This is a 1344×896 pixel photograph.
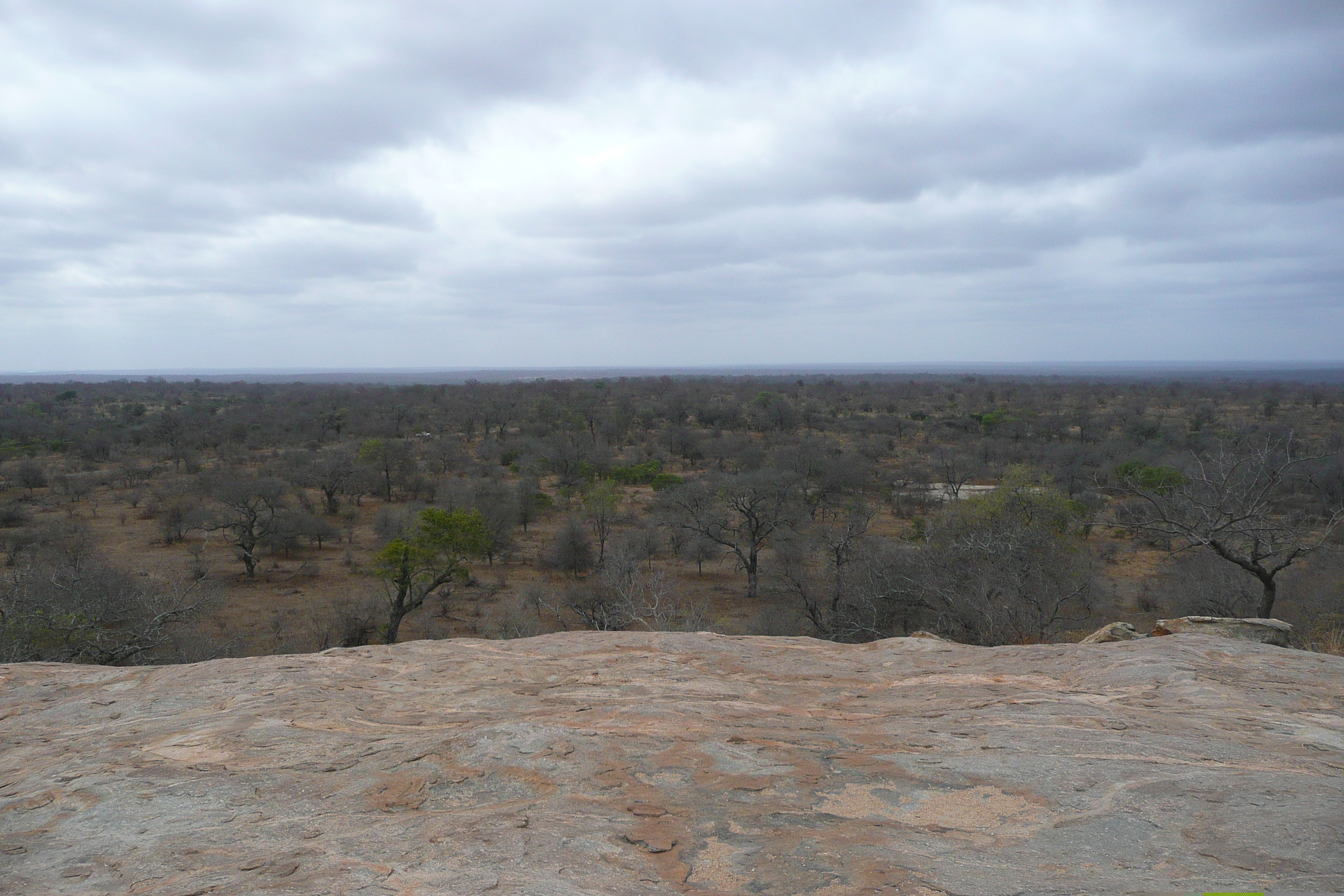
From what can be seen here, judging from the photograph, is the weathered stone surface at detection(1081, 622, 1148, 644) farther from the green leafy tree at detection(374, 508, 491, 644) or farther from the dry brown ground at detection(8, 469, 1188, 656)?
the green leafy tree at detection(374, 508, 491, 644)

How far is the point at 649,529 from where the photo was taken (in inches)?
1120

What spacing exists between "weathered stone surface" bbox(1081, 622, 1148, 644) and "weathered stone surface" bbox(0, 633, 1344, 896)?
130cm

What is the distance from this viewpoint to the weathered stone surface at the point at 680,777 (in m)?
2.89

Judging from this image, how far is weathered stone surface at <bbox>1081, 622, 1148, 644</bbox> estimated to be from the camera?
7480 millimetres

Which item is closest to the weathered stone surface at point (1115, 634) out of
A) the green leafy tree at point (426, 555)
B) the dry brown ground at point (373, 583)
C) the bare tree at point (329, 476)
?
the dry brown ground at point (373, 583)

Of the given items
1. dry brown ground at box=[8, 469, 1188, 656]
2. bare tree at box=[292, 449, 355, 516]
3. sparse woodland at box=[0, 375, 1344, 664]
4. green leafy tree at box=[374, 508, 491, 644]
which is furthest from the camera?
bare tree at box=[292, 449, 355, 516]

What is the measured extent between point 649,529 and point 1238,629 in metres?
22.2

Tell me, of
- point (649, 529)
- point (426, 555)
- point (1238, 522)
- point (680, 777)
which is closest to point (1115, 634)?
point (1238, 522)

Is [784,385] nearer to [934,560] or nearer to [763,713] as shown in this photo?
[934,560]

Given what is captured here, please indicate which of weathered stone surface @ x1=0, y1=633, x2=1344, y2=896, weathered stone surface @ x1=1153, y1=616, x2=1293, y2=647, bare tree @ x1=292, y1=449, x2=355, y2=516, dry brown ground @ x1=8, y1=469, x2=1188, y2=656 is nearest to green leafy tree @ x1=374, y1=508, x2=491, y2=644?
dry brown ground @ x1=8, y1=469, x2=1188, y2=656

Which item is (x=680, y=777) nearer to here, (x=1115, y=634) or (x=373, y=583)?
(x=1115, y=634)

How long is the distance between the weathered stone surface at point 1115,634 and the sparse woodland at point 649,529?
2450 mm

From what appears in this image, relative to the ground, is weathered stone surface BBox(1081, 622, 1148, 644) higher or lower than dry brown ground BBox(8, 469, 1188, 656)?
higher

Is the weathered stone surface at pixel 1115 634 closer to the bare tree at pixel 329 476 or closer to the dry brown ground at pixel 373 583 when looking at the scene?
the dry brown ground at pixel 373 583
